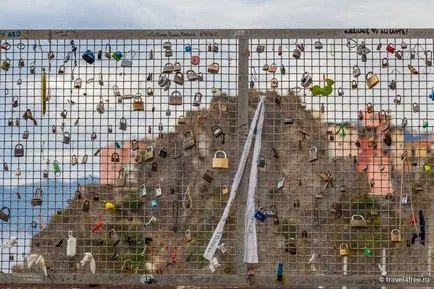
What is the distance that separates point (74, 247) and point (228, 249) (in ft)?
4.70

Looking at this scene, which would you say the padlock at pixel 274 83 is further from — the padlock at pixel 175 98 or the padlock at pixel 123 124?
the padlock at pixel 123 124

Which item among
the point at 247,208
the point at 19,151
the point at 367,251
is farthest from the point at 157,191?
the point at 367,251

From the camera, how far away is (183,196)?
26.3 ft

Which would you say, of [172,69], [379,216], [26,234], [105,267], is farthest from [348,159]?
[26,234]

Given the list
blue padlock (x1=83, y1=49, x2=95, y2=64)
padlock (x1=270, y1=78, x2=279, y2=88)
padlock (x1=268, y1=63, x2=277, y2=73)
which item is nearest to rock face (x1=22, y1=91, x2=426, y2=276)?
padlock (x1=270, y1=78, x2=279, y2=88)

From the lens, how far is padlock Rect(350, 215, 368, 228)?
7.85 m

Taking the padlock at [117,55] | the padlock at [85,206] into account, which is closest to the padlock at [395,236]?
the padlock at [85,206]

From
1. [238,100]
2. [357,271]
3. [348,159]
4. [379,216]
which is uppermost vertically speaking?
[238,100]

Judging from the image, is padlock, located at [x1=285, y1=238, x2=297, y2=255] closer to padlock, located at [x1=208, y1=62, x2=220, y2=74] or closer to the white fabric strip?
the white fabric strip

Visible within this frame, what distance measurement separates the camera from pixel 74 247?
312 inches

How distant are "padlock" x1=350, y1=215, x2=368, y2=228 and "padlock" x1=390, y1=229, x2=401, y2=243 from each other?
26cm

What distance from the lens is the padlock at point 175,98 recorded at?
7977mm

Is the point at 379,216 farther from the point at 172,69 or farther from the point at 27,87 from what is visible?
the point at 27,87

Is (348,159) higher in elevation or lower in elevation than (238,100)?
lower
